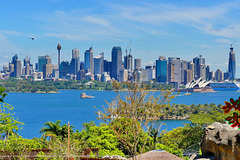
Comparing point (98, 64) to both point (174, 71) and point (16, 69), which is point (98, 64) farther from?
point (174, 71)

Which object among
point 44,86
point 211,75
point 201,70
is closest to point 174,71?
point 201,70

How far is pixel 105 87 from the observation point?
11269cm

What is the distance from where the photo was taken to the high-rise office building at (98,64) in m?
158

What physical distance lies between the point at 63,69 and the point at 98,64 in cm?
1642

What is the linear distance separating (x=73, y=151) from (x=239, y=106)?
700 centimetres

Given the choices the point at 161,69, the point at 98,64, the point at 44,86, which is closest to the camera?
the point at 44,86

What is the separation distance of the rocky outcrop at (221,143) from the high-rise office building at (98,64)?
14743cm

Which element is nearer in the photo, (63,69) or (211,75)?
(211,75)

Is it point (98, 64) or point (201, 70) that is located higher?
point (98, 64)

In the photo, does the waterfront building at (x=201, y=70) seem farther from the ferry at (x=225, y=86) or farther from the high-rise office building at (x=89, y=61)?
the high-rise office building at (x=89, y=61)

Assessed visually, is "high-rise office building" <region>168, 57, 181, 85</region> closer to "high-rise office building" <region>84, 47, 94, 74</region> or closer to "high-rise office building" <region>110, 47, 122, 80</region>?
"high-rise office building" <region>110, 47, 122, 80</region>

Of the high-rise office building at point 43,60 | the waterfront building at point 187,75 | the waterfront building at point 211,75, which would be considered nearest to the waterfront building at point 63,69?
the high-rise office building at point 43,60

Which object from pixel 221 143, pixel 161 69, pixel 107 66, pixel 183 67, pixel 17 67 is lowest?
pixel 221 143

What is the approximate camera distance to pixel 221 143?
8.20m
